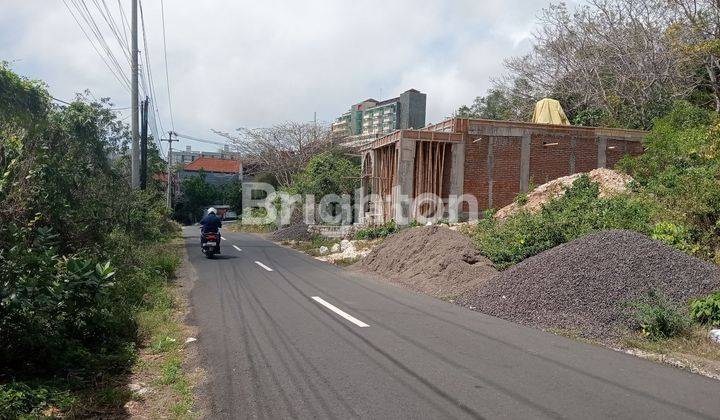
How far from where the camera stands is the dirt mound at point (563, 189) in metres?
18.9

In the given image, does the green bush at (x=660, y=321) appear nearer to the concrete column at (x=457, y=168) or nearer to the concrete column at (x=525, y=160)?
the concrete column at (x=457, y=168)

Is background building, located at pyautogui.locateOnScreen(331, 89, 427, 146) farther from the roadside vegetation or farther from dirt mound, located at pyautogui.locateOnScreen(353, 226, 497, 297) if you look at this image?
the roadside vegetation

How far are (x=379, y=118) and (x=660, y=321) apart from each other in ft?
193

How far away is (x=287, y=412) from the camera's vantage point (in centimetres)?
514

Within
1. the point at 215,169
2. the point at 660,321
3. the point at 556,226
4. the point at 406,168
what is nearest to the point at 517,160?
the point at 406,168

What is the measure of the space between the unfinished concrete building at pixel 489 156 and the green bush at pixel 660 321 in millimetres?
15268

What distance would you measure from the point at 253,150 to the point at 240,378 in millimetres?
43613

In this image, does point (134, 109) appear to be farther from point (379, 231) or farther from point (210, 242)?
point (379, 231)

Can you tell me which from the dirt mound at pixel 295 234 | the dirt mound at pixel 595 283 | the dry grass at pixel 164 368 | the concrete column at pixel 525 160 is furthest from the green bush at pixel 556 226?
the dirt mound at pixel 295 234

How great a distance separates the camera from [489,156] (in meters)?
23.8

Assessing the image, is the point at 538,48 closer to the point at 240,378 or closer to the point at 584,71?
the point at 584,71

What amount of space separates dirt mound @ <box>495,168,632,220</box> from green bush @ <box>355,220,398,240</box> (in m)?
4.43

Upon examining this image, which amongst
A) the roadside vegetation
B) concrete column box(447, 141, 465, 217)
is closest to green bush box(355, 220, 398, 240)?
concrete column box(447, 141, 465, 217)

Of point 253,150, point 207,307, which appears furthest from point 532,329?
point 253,150
